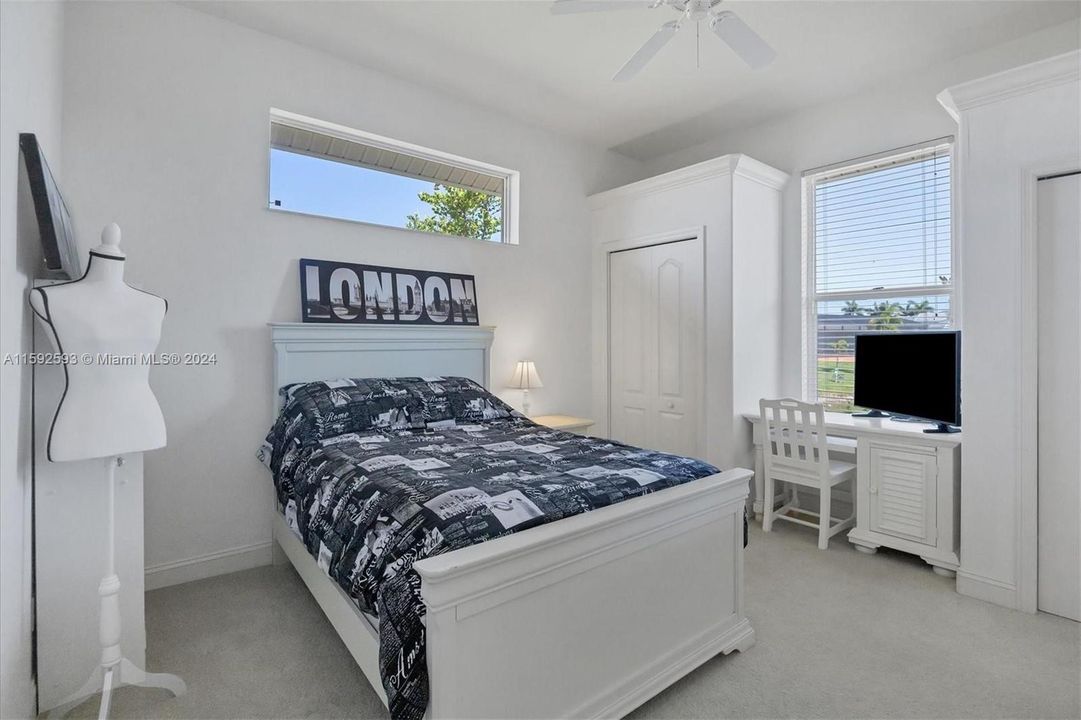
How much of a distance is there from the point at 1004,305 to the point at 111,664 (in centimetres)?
371

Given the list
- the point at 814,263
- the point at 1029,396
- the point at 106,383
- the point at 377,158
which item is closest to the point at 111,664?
the point at 106,383

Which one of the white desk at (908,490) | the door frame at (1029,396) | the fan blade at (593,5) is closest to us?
the fan blade at (593,5)

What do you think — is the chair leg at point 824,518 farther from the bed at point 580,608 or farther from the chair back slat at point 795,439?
the bed at point 580,608

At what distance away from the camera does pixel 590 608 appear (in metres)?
1.61

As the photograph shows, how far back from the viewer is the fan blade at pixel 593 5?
1.97m

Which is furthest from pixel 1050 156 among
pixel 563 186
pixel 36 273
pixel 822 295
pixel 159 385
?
pixel 159 385

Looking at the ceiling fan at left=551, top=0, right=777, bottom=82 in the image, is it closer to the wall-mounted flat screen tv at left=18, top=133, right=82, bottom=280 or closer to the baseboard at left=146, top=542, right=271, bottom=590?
the wall-mounted flat screen tv at left=18, top=133, right=82, bottom=280

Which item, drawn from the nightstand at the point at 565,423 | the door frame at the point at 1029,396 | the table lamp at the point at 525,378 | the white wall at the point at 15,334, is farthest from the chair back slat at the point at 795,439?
the white wall at the point at 15,334

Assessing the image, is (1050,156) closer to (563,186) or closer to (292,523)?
(563,186)

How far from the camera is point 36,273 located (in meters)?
1.77

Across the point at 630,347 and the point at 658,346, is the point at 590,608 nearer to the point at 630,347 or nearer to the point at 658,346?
the point at 658,346

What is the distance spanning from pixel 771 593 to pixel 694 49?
9.53ft

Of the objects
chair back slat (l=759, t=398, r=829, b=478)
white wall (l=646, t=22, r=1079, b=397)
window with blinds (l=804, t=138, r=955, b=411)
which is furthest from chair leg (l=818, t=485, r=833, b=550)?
white wall (l=646, t=22, r=1079, b=397)

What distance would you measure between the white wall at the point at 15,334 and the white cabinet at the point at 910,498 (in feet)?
11.8
